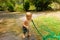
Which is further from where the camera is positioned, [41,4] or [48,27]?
[41,4]

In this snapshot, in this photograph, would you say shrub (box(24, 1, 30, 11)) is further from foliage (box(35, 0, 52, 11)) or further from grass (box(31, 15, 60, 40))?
grass (box(31, 15, 60, 40))

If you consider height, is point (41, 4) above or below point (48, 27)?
below

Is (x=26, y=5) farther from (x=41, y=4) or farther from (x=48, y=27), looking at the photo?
(x=48, y=27)

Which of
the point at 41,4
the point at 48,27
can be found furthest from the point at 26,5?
the point at 48,27

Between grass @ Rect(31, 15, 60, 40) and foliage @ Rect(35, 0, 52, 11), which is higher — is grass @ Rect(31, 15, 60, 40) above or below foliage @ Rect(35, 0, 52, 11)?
above

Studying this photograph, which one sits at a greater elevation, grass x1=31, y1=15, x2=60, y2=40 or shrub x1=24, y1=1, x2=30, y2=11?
grass x1=31, y1=15, x2=60, y2=40

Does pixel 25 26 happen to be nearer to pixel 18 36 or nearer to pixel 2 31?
pixel 18 36

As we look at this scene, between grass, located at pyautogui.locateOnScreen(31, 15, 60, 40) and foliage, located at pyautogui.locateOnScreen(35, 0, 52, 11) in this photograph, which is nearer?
grass, located at pyautogui.locateOnScreen(31, 15, 60, 40)

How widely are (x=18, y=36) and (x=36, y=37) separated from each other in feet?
2.40

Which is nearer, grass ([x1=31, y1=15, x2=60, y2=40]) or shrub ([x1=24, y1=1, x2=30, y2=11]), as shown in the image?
grass ([x1=31, y1=15, x2=60, y2=40])

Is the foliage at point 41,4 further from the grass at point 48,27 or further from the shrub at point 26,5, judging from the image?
the grass at point 48,27

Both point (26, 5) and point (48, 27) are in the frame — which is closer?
point (48, 27)

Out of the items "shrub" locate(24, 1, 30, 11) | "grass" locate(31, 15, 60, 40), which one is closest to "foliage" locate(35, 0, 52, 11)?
"shrub" locate(24, 1, 30, 11)

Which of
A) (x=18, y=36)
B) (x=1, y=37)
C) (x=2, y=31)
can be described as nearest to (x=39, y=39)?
(x=18, y=36)
